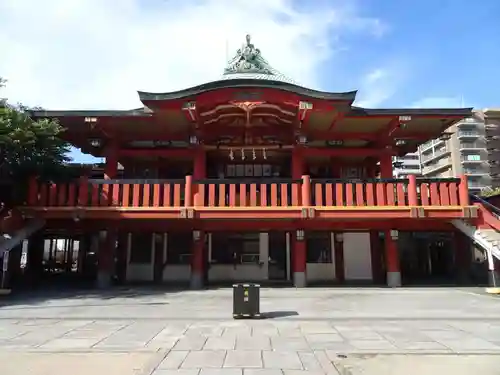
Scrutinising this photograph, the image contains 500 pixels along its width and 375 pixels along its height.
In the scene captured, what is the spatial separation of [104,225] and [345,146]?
35.0 ft

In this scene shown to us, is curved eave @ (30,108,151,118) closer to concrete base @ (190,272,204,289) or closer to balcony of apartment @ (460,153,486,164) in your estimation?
concrete base @ (190,272,204,289)

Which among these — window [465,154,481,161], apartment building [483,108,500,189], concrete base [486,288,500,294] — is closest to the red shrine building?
concrete base [486,288,500,294]

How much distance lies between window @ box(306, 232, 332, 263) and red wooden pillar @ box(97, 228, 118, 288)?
8448 millimetres

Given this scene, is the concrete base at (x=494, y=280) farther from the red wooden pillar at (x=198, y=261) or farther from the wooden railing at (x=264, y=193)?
the red wooden pillar at (x=198, y=261)

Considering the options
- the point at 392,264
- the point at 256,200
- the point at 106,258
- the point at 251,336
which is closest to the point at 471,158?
the point at 392,264

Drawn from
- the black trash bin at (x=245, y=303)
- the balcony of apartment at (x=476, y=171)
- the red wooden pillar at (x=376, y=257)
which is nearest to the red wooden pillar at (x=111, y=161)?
the black trash bin at (x=245, y=303)

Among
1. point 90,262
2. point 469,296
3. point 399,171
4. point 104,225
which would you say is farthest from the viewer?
point 399,171

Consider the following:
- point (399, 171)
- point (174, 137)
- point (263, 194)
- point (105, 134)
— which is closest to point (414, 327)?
point (263, 194)

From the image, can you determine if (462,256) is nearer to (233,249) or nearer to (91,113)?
(233,249)

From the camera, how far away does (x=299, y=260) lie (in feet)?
51.3

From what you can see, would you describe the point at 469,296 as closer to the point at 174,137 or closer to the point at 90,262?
the point at 174,137

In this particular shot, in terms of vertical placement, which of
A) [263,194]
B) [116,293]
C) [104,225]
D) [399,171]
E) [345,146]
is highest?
[399,171]

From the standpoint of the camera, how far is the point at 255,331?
25.6 feet

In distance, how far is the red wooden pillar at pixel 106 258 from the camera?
51.5 feet
